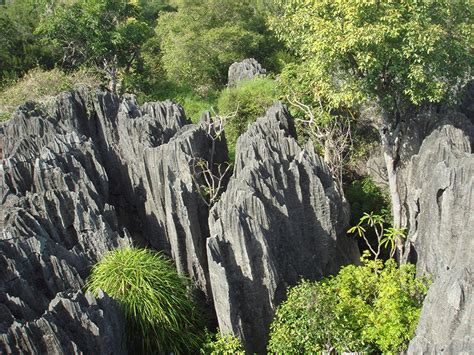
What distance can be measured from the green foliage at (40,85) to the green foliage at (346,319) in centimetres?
1368

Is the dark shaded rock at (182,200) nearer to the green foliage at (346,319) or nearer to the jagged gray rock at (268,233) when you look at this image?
the jagged gray rock at (268,233)

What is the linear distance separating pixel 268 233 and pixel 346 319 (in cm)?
181

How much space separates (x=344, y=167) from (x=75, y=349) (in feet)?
29.2

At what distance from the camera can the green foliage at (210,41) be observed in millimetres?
21016

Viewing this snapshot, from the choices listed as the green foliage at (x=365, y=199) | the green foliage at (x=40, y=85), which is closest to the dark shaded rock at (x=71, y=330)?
the green foliage at (x=365, y=199)

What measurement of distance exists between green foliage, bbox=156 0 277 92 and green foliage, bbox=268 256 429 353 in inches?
582

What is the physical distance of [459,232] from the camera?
8.03m

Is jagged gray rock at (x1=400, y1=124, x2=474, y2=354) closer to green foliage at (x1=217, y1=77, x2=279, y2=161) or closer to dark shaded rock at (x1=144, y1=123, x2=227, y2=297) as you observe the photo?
dark shaded rock at (x1=144, y1=123, x2=227, y2=297)

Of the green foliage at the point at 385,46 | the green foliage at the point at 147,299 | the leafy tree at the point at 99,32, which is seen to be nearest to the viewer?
the green foliage at the point at 147,299

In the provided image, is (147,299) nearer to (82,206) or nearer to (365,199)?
(82,206)

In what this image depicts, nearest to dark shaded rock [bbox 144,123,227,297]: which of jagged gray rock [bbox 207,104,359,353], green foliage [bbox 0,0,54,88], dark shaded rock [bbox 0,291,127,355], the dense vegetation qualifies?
the dense vegetation

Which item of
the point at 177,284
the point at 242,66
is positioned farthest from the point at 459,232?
the point at 242,66

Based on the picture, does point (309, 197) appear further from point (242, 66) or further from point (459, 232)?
point (242, 66)

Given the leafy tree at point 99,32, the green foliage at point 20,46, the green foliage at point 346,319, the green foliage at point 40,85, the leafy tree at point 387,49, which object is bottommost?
the green foliage at point 346,319
